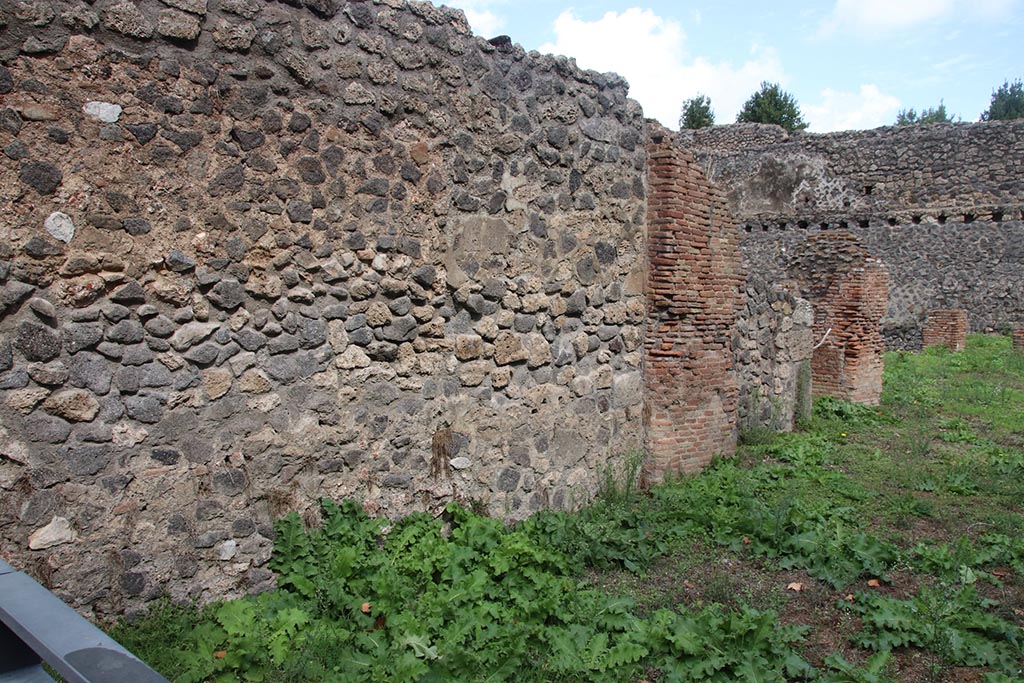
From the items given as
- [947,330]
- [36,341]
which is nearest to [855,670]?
[36,341]

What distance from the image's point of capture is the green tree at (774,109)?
4534 cm

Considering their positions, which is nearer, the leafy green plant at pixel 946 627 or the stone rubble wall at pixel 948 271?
the leafy green plant at pixel 946 627

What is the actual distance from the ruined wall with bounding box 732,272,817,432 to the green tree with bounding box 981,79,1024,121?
167ft


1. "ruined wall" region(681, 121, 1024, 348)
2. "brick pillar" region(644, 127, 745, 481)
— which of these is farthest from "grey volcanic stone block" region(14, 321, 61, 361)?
"ruined wall" region(681, 121, 1024, 348)

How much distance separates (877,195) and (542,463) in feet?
72.0

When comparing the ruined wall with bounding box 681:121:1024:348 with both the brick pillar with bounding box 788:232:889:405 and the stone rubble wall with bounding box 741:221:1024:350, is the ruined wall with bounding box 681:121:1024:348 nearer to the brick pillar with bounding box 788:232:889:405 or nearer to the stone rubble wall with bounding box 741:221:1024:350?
the stone rubble wall with bounding box 741:221:1024:350

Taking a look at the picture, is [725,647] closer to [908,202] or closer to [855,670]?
[855,670]

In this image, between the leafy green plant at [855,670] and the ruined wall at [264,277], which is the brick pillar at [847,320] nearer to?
the ruined wall at [264,277]

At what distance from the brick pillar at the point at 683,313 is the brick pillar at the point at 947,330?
12.6m

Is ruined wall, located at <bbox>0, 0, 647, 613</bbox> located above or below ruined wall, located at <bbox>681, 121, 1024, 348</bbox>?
below

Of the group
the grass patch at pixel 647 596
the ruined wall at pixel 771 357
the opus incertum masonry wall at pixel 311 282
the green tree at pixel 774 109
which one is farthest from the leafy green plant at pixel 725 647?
the green tree at pixel 774 109

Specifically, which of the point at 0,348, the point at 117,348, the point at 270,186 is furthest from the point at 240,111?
the point at 0,348

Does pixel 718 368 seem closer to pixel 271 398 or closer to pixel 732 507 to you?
pixel 732 507

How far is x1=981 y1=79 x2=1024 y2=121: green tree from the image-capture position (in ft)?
163
